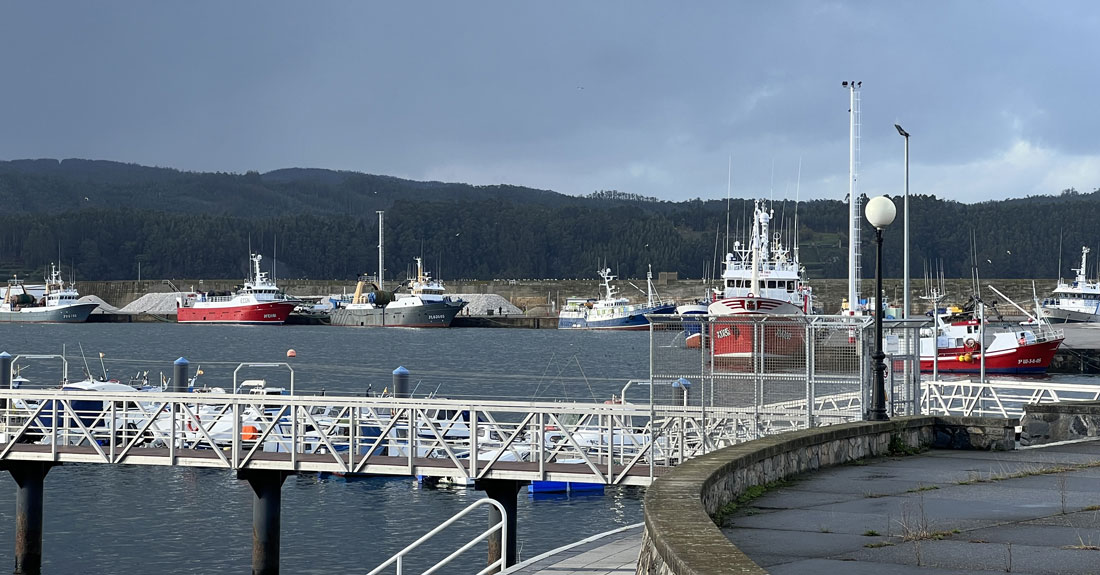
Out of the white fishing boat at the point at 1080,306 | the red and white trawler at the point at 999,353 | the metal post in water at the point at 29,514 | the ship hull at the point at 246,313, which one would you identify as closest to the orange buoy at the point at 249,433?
the metal post in water at the point at 29,514

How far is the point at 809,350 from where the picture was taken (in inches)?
691

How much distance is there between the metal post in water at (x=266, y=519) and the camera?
960 inches

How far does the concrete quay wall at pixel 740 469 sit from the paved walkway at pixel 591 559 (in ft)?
6.07

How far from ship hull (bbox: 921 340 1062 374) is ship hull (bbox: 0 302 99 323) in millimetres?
149506

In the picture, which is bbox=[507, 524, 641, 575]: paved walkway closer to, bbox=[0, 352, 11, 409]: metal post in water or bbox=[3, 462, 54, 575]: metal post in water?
bbox=[3, 462, 54, 575]: metal post in water

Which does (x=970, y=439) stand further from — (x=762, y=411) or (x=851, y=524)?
(x=851, y=524)

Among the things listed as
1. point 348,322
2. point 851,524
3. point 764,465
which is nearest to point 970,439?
point 764,465

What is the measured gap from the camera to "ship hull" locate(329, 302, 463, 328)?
17775 cm

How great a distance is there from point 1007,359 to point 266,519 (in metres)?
58.6

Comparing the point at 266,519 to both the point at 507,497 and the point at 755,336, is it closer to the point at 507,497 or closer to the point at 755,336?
the point at 507,497

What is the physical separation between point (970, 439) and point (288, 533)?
18.9 meters

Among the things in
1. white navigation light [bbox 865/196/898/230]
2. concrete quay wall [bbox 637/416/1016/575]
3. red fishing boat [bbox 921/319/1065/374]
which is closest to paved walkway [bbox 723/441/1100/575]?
concrete quay wall [bbox 637/416/1016/575]

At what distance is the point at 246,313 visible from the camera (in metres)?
180

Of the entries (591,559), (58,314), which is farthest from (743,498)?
(58,314)
